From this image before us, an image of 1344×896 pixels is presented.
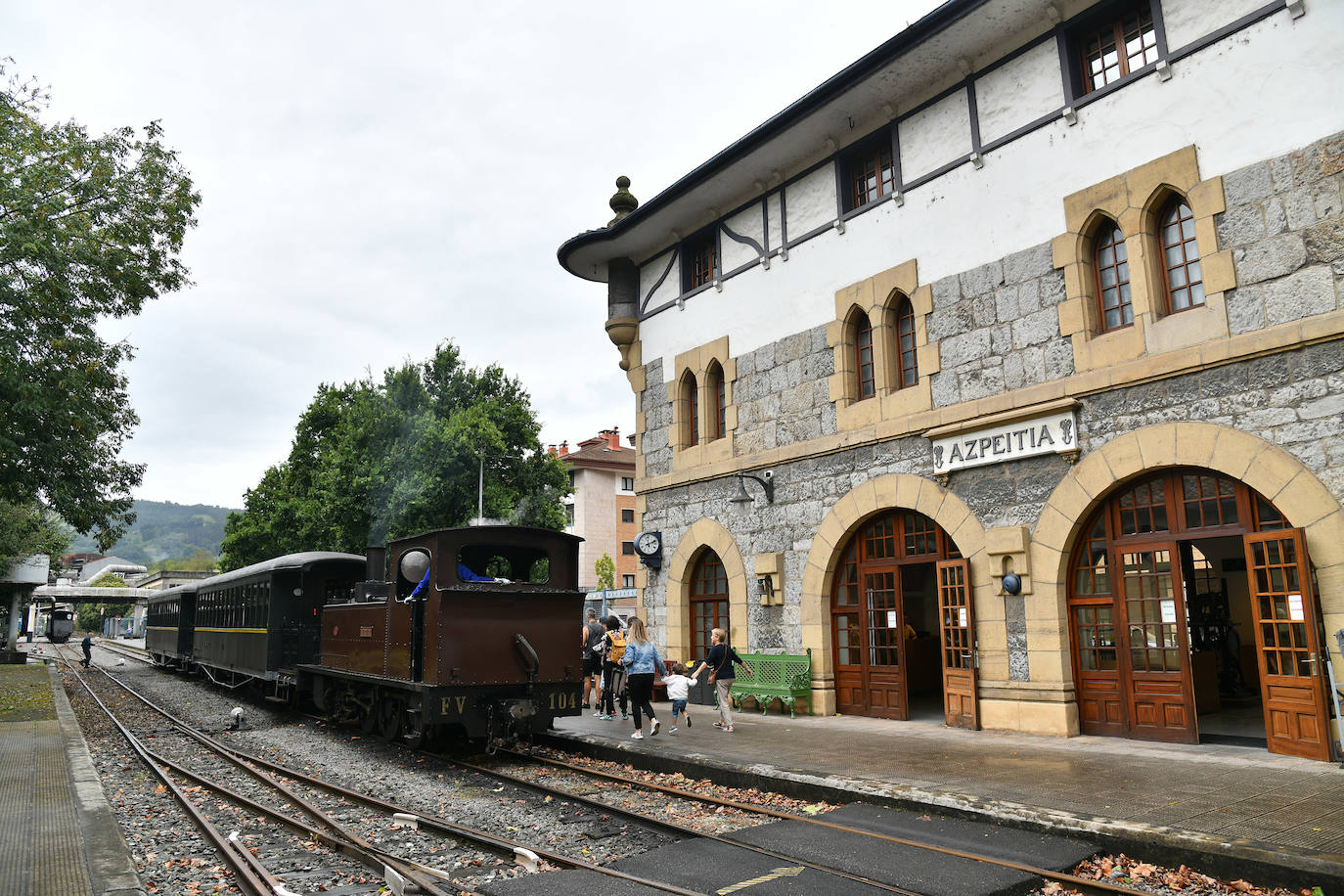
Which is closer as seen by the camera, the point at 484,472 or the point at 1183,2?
the point at 1183,2

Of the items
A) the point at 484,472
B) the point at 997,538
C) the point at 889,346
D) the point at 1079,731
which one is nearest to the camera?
the point at 1079,731

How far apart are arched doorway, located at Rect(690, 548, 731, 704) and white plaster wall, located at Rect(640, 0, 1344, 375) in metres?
3.90

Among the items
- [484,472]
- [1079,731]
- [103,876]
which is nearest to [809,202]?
[1079,731]

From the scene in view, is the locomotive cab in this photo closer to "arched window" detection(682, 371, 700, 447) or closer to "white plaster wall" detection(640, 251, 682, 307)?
"arched window" detection(682, 371, 700, 447)

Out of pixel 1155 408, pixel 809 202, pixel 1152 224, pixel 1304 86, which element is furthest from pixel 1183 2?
pixel 809 202

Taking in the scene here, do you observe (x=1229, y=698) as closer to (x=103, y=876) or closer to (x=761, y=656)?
(x=761, y=656)

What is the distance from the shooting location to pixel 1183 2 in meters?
9.31

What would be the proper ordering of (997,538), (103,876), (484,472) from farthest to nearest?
(484,472) → (997,538) → (103,876)

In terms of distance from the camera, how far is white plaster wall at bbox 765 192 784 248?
14258 millimetres

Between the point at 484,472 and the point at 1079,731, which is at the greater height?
the point at 484,472

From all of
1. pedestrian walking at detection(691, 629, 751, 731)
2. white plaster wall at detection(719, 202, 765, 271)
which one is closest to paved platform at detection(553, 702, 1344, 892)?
pedestrian walking at detection(691, 629, 751, 731)

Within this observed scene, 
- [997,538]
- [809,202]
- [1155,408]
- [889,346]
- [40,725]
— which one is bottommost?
[40,725]

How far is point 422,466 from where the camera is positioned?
27719mm

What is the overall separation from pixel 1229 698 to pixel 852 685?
605 cm
